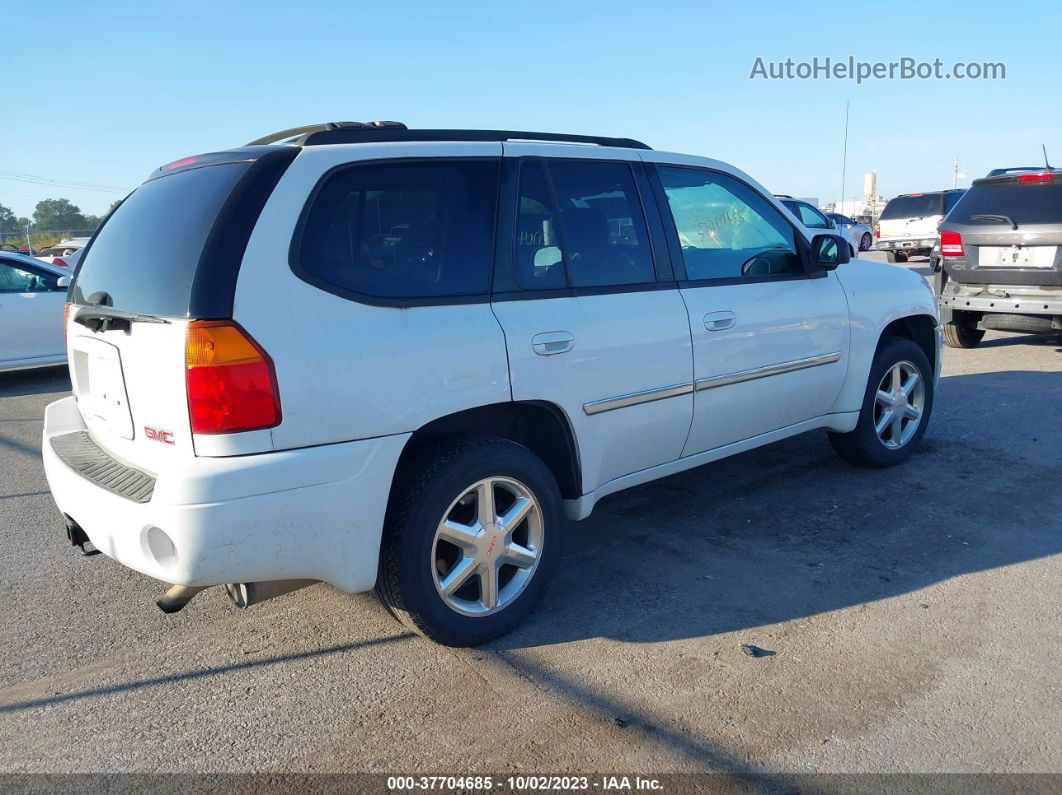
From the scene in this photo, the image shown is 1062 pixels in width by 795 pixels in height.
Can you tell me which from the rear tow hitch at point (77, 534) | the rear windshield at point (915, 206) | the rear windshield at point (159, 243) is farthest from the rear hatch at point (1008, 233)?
the rear windshield at point (915, 206)

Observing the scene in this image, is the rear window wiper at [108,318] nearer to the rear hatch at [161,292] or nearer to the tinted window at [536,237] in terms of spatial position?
the rear hatch at [161,292]

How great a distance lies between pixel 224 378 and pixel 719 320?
2296mm

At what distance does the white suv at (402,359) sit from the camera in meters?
2.67

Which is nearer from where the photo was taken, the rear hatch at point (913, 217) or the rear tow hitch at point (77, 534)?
the rear tow hitch at point (77, 534)

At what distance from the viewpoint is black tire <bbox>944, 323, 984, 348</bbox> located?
945 centimetres

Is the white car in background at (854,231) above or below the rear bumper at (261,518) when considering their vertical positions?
above

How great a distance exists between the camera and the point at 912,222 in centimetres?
2103

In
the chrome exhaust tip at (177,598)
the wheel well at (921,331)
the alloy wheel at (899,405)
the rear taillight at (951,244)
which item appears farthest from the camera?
the rear taillight at (951,244)

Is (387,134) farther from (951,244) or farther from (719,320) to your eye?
(951,244)

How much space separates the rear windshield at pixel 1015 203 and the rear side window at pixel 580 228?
604cm

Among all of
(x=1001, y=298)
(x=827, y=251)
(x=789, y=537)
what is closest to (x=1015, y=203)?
(x=1001, y=298)

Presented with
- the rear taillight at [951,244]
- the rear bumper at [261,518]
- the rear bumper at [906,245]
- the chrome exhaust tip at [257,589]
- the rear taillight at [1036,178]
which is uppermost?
the rear taillight at [1036,178]

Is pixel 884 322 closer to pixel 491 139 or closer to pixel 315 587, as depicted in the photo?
pixel 491 139

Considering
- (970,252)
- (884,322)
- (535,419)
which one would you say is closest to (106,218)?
(535,419)
